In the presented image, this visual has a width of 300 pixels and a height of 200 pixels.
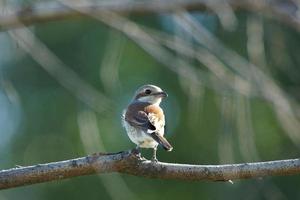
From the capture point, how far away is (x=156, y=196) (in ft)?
35.2

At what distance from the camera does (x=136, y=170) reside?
134 inches

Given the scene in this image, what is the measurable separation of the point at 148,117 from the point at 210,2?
845 mm

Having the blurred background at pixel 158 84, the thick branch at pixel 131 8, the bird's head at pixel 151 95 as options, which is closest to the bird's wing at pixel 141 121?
the blurred background at pixel 158 84

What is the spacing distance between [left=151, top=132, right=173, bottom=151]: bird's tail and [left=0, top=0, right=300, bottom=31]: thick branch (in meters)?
0.99

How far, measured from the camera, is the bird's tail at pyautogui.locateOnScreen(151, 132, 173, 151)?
4000 mm

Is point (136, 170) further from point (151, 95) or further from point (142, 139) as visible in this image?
point (151, 95)

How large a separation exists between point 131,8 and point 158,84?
4.69 metres

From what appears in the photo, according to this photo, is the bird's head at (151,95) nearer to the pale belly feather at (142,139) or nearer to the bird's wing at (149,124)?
the bird's wing at (149,124)

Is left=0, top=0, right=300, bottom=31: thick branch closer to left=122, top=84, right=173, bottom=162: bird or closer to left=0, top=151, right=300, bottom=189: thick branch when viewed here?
left=122, top=84, right=173, bottom=162: bird

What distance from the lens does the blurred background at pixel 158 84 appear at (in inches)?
182

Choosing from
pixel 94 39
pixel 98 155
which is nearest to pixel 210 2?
pixel 98 155

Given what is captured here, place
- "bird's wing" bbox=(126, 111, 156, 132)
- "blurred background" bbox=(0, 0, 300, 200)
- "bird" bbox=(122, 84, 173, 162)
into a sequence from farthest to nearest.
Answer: "blurred background" bbox=(0, 0, 300, 200) → "bird's wing" bbox=(126, 111, 156, 132) → "bird" bbox=(122, 84, 173, 162)

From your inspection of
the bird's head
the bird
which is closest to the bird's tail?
the bird

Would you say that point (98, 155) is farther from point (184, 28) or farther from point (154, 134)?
point (184, 28)
